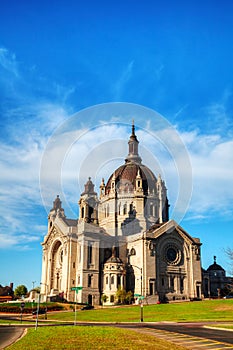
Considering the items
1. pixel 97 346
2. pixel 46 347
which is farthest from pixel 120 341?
pixel 46 347

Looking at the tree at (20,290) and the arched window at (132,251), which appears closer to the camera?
the arched window at (132,251)

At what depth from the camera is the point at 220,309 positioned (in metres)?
54.7

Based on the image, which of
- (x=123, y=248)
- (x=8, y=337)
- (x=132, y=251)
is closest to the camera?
(x=8, y=337)

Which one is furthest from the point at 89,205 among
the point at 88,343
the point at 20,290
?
the point at 88,343

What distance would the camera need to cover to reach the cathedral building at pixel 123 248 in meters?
82.0

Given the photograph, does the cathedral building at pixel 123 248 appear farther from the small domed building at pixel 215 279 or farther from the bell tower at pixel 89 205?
the small domed building at pixel 215 279

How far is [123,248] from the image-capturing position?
90438mm

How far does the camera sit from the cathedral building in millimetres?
82000

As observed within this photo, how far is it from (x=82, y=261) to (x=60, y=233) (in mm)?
13544

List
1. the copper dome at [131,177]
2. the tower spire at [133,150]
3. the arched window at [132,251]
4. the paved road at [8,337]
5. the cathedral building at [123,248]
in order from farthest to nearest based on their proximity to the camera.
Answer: the tower spire at [133,150] → the copper dome at [131,177] → the arched window at [132,251] → the cathedral building at [123,248] → the paved road at [8,337]

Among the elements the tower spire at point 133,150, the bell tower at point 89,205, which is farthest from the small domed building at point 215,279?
the tower spire at point 133,150

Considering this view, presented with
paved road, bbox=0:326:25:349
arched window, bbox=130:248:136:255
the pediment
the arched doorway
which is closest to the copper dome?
the pediment

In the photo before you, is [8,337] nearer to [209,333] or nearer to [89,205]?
[209,333]

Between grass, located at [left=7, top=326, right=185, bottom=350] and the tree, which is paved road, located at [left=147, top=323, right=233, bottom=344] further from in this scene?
the tree
